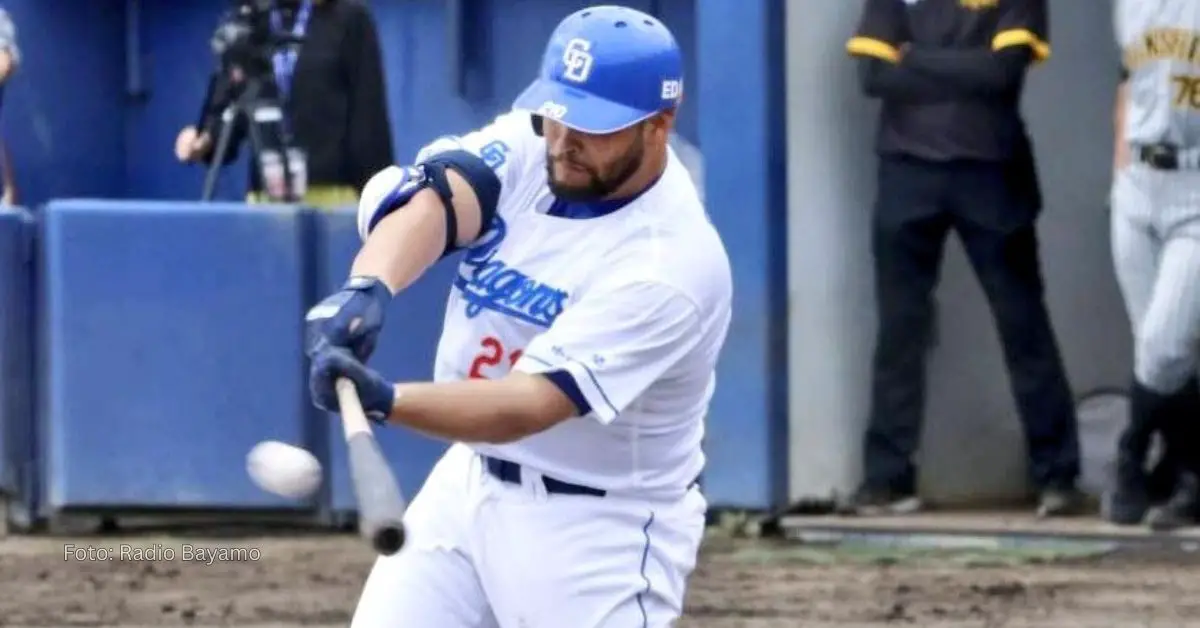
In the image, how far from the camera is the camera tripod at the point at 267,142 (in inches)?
389

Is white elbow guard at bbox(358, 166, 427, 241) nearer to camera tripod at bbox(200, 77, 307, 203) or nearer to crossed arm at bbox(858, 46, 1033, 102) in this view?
crossed arm at bbox(858, 46, 1033, 102)

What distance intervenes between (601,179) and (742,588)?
354 centimetres

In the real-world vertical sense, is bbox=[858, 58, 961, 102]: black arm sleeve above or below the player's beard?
below

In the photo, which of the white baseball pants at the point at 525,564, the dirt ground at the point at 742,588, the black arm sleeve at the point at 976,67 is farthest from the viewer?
the black arm sleeve at the point at 976,67

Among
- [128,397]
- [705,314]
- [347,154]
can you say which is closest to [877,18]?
[347,154]

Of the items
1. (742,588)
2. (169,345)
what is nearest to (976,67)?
(742,588)

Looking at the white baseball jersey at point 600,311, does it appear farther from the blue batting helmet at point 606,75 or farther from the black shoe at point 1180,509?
the black shoe at point 1180,509

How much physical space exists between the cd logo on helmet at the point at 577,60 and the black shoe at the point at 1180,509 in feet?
14.4

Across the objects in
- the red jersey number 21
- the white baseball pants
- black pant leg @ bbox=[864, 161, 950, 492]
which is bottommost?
black pant leg @ bbox=[864, 161, 950, 492]

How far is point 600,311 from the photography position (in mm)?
4328

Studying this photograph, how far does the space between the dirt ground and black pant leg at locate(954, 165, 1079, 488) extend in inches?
23.1

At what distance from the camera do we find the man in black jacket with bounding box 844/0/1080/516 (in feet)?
27.5

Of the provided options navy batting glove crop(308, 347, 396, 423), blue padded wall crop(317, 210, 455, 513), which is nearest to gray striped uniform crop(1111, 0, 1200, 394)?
blue padded wall crop(317, 210, 455, 513)

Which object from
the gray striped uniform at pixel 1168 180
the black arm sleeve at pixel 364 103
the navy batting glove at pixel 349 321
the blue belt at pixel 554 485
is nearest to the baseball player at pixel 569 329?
the blue belt at pixel 554 485
